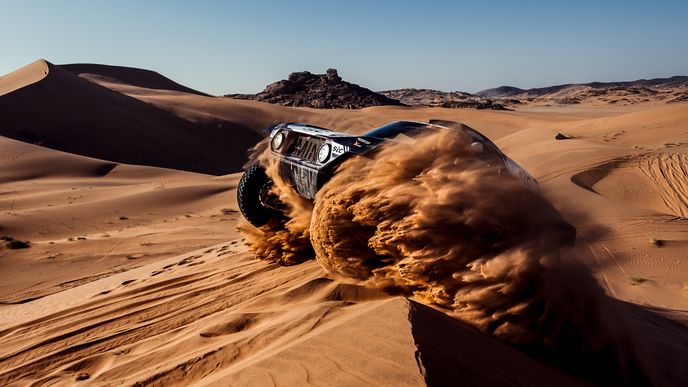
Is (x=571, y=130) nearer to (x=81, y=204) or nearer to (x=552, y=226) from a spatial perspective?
(x=81, y=204)

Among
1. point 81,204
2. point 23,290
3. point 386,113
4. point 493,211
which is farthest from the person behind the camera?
point 386,113

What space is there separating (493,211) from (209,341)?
2.27 meters

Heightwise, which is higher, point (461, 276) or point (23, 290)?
point (461, 276)

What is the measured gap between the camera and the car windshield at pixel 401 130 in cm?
527

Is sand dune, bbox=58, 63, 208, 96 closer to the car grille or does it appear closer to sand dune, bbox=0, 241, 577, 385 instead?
the car grille

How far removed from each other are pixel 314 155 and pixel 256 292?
5.10ft

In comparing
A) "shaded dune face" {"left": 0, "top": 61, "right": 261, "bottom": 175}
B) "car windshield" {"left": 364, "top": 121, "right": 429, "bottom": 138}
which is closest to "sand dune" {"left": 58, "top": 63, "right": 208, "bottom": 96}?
"shaded dune face" {"left": 0, "top": 61, "right": 261, "bottom": 175}

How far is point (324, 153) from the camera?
5059 mm

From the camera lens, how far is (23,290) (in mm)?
7816

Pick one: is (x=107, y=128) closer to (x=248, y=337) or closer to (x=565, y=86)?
(x=248, y=337)

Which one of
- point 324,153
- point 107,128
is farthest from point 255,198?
point 107,128

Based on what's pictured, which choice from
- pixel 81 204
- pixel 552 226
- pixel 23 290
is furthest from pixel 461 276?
pixel 81 204

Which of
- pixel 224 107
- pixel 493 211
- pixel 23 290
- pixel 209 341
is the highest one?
pixel 224 107

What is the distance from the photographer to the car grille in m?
5.36
